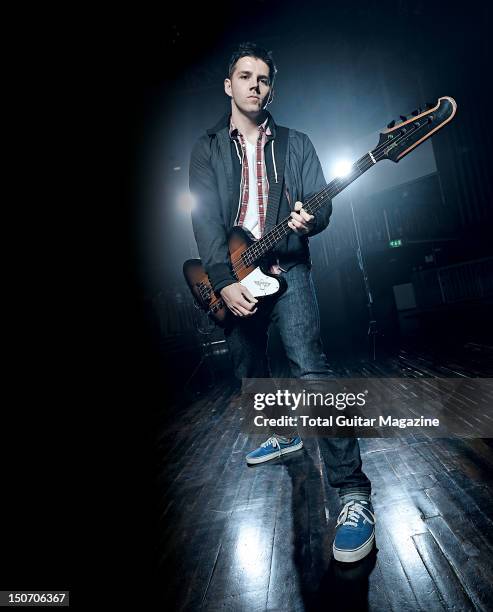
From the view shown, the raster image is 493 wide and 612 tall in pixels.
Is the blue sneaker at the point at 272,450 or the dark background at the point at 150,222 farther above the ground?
the dark background at the point at 150,222

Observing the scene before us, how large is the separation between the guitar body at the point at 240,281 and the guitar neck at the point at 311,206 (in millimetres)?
30

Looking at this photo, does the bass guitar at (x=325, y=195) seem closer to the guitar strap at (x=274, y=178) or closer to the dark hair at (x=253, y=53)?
the guitar strap at (x=274, y=178)

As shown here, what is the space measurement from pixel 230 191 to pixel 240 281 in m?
0.43

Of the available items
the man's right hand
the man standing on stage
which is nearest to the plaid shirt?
the man standing on stage

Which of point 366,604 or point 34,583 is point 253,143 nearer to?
point 366,604

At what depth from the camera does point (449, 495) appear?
138cm

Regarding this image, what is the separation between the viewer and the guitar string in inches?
64.7

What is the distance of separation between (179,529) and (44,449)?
2.42m

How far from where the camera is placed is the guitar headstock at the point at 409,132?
170cm

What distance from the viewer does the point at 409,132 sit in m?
1.73

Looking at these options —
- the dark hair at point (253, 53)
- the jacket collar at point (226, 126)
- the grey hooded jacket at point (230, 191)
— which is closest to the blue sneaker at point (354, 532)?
the grey hooded jacket at point (230, 191)

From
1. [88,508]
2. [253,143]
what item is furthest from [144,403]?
[253,143]

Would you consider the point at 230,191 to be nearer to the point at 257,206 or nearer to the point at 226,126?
the point at 257,206

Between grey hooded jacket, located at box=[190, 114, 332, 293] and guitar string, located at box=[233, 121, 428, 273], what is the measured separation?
40mm
